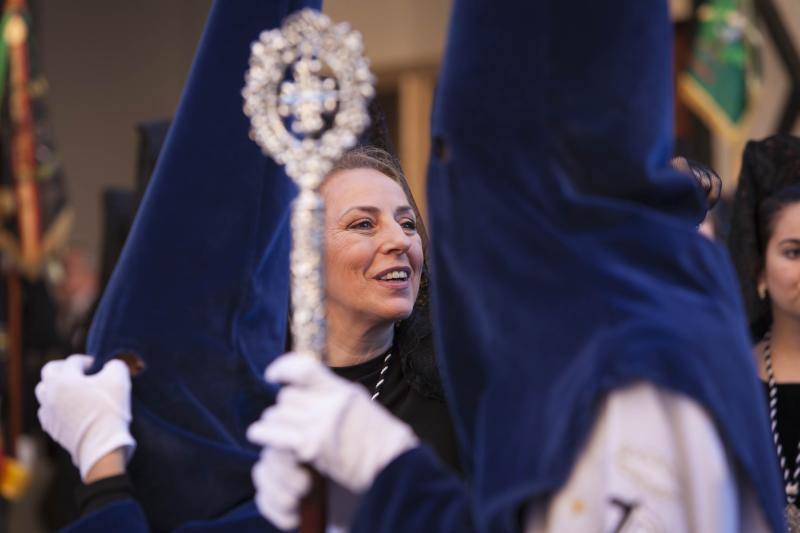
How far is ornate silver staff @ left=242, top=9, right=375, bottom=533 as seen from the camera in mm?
1515

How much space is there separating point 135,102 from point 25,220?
5177 millimetres

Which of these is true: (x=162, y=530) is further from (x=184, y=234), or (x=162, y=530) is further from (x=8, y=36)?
(x=8, y=36)

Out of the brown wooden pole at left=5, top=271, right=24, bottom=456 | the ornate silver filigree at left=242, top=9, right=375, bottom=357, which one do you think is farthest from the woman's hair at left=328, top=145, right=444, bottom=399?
the brown wooden pole at left=5, top=271, right=24, bottom=456

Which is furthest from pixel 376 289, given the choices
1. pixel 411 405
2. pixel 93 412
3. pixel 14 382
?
pixel 14 382

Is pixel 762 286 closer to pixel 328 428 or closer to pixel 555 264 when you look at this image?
pixel 555 264

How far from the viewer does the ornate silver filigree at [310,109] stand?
152cm

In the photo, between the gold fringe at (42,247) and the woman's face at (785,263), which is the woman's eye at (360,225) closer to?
the woman's face at (785,263)

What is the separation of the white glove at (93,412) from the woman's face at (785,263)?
140 cm

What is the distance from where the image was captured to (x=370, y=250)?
8.01ft

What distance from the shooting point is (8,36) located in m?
6.50

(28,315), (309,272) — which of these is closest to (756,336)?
(309,272)

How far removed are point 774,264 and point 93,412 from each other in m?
1.48

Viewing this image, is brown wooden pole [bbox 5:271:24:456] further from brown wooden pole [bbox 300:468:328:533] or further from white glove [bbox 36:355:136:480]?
brown wooden pole [bbox 300:468:328:533]

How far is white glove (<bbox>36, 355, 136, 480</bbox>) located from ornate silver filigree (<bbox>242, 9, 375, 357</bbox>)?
2.27ft
